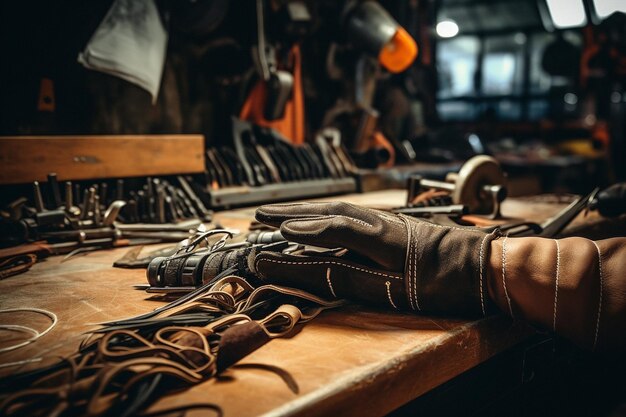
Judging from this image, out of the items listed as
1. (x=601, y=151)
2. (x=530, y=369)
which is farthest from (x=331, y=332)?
(x=601, y=151)

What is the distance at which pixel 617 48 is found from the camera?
273 inches

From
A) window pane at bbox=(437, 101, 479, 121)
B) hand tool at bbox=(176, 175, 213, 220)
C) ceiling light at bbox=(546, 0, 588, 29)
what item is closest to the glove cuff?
hand tool at bbox=(176, 175, 213, 220)

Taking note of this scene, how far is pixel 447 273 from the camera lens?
1.03 m

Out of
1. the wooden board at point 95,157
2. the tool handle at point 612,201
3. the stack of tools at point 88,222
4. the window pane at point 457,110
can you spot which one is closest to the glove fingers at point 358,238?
the stack of tools at point 88,222

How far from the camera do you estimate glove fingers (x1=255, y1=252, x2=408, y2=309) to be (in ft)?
3.50

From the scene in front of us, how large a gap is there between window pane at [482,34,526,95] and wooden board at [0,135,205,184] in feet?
39.8

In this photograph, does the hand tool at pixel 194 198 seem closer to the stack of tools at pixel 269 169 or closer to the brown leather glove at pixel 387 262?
the stack of tools at pixel 269 169

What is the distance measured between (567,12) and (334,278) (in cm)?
1010

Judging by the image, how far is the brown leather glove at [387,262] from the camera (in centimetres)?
103

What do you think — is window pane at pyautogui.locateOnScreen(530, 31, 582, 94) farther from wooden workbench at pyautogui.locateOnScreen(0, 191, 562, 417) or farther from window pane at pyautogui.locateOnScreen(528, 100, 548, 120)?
wooden workbench at pyautogui.locateOnScreen(0, 191, 562, 417)

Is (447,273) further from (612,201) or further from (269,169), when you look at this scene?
(269,169)

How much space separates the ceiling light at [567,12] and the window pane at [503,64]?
3.65 m

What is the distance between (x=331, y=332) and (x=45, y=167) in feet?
5.33

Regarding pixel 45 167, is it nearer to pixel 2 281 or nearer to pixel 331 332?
pixel 2 281
